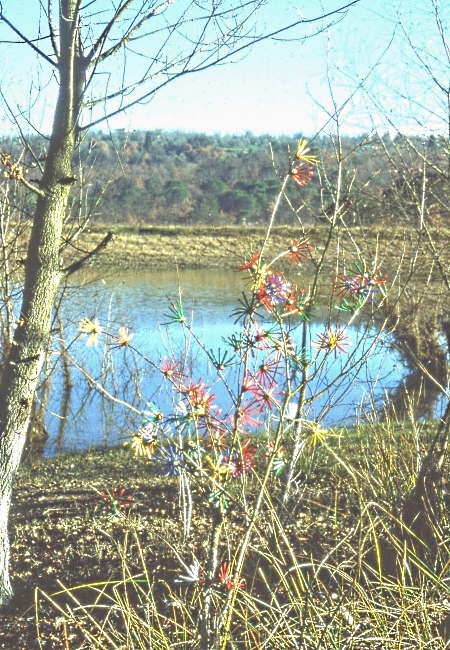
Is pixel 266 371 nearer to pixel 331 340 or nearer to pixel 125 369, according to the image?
pixel 331 340

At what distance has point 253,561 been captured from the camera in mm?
4438

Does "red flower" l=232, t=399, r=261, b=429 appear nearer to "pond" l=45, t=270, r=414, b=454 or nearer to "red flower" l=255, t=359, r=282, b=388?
"red flower" l=255, t=359, r=282, b=388

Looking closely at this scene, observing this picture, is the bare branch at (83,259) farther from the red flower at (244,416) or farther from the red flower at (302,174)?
the red flower at (244,416)

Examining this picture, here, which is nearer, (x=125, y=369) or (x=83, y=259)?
(x=83, y=259)

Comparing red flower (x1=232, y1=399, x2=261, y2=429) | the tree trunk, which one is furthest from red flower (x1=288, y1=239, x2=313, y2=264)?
the tree trunk

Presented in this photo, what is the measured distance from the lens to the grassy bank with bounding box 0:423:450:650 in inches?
101

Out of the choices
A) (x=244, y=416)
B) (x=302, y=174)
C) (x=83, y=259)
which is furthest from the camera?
(x=83, y=259)

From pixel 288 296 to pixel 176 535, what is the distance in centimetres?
251

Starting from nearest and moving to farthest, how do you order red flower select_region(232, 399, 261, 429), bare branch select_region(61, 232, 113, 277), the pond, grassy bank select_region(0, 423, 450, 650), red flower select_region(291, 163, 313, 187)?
grassy bank select_region(0, 423, 450, 650)
red flower select_region(232, 399, 261, 429)
red flower select_region(291, 163, 313, 187)
bare branch select_region(61, 232, 113, 277)
the pond

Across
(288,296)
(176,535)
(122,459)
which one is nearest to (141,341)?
(122,459)

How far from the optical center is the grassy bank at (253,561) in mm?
2574

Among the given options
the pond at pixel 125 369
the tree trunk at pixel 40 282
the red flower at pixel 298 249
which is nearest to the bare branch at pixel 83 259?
the tree trunk at pixel 40 282

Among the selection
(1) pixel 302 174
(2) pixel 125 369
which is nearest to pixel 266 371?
(1) pixel 302 174

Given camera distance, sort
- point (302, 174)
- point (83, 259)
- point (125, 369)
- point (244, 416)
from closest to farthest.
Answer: point (244, 416)
point (302, 174)
point (83, 259)
point (125, 369)
